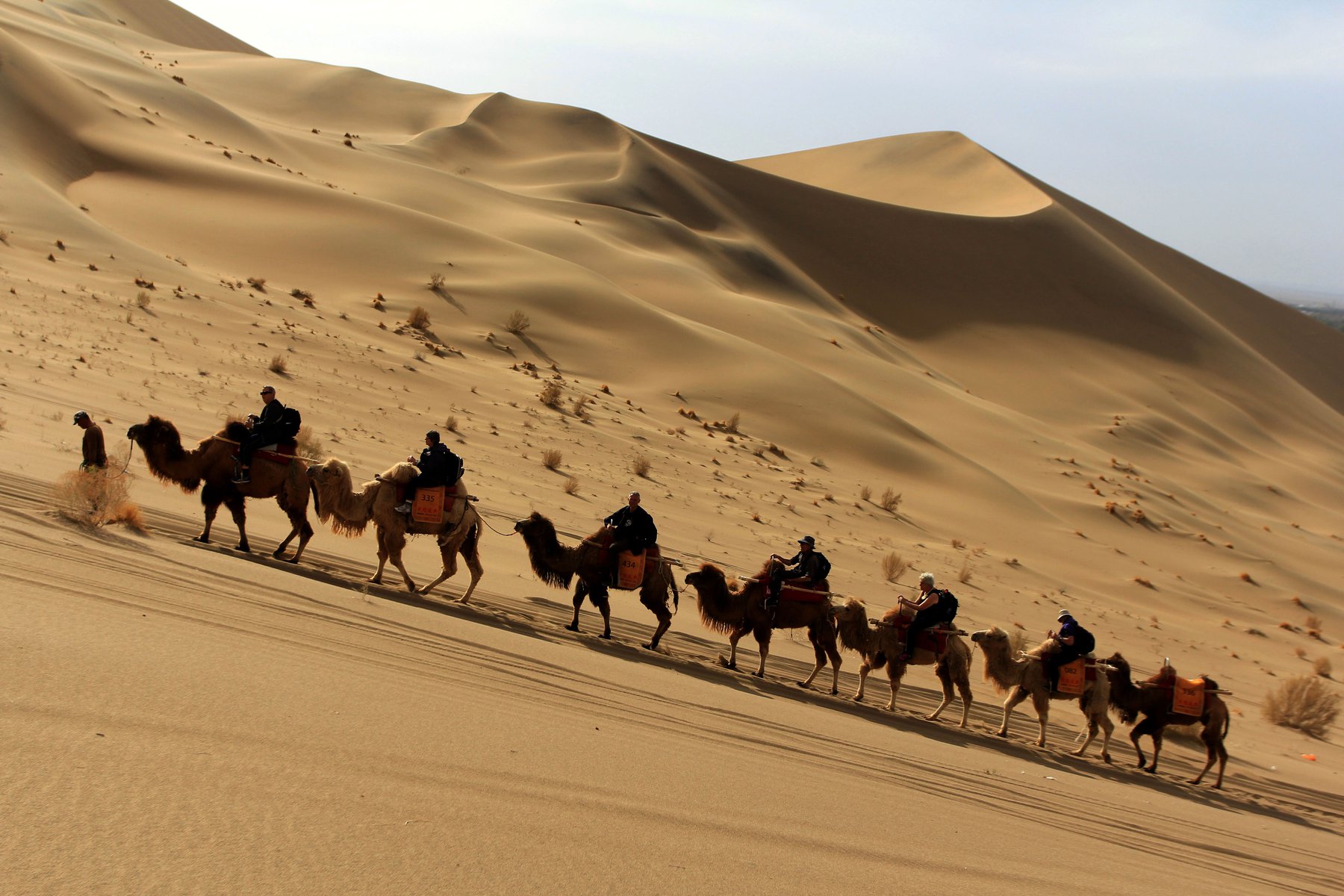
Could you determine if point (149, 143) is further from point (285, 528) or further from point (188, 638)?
point (188, 638)

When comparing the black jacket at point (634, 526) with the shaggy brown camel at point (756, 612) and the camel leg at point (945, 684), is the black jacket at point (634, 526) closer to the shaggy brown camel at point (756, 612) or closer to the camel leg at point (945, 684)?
the shaggy brown camel at point (756, 612)

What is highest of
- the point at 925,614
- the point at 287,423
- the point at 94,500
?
the point at 287,423

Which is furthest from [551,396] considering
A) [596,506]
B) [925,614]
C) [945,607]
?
[945,607]

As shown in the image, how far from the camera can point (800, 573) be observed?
44.2 feet

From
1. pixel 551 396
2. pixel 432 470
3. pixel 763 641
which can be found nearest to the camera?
pixel 432 470

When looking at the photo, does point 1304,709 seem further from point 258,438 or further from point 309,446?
point 309,446

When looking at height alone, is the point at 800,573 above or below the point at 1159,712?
above

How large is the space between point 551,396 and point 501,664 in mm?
17258

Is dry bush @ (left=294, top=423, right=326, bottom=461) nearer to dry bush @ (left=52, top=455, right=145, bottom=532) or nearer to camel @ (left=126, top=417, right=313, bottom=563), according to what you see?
camel @ (left=126, top=417, right=313, bottom=563)

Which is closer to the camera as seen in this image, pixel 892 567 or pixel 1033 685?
pixel 1033 685

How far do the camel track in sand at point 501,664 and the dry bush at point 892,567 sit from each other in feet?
27.3

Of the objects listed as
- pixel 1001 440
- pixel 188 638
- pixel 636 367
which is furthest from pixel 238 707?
pixel 1001 440

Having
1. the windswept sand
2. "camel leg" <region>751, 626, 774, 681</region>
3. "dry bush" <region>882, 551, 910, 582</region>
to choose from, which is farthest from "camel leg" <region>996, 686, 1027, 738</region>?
"dry bush" <region>882, 551, 910, 582</region>

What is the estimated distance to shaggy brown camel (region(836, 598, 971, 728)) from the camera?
13.3 m
